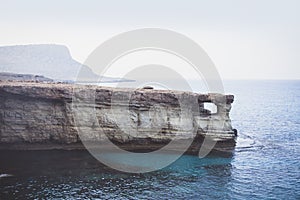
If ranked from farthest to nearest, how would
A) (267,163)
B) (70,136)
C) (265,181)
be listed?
(70,136), (267,163), (265,181)

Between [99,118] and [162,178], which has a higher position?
[99,118]

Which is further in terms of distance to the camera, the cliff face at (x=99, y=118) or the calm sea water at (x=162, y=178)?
the cliff face at (x=99, y=118)

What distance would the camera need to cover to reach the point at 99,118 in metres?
48.3

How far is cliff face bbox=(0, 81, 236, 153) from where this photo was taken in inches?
1850

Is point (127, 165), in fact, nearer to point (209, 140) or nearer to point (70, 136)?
point (70, 136)

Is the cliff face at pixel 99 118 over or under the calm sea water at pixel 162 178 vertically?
over

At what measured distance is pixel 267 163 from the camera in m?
44.8

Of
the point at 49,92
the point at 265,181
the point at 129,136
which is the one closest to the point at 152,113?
the point at 129,136

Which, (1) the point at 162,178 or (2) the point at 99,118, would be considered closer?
(1) the point at 162,178

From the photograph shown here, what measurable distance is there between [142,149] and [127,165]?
22.9ft

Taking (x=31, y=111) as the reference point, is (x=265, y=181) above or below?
below

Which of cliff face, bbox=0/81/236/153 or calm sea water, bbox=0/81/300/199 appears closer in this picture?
calm sea water, bbox=0/81/300/199

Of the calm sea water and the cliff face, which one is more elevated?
the cliff face

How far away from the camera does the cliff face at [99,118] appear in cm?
4700
